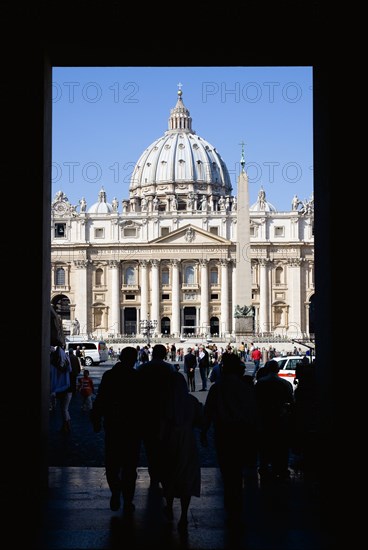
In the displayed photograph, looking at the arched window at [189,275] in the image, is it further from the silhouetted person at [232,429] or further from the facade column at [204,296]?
the silhouetted person at [232,429]

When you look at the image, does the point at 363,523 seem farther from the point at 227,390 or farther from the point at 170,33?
the point at 170,33

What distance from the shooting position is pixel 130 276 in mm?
86438

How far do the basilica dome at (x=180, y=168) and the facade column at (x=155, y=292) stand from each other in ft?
79.1

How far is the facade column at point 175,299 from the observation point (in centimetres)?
8356

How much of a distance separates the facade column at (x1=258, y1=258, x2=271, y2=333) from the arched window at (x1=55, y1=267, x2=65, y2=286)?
1896cm

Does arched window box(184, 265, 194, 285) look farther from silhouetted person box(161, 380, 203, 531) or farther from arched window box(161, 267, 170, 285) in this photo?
silhouetted person box(161, 380, 203, 531)

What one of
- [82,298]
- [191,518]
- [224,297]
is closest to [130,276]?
[82,298]

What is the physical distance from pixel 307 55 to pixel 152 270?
7771 cm

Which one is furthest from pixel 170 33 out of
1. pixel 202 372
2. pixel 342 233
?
pixel 202 372

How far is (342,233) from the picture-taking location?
711 centimetres

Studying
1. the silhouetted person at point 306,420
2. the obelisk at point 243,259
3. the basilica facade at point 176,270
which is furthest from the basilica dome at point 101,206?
the silhouetted person at point 306,420

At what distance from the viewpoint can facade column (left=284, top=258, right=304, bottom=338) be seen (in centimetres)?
8419

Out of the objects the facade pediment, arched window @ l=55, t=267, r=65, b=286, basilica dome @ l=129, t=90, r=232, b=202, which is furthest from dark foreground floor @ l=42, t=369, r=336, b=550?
basilica dome @ l=129, t=90, r=232, b=202

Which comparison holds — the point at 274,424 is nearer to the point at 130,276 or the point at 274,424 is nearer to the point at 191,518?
the point at 191,518
